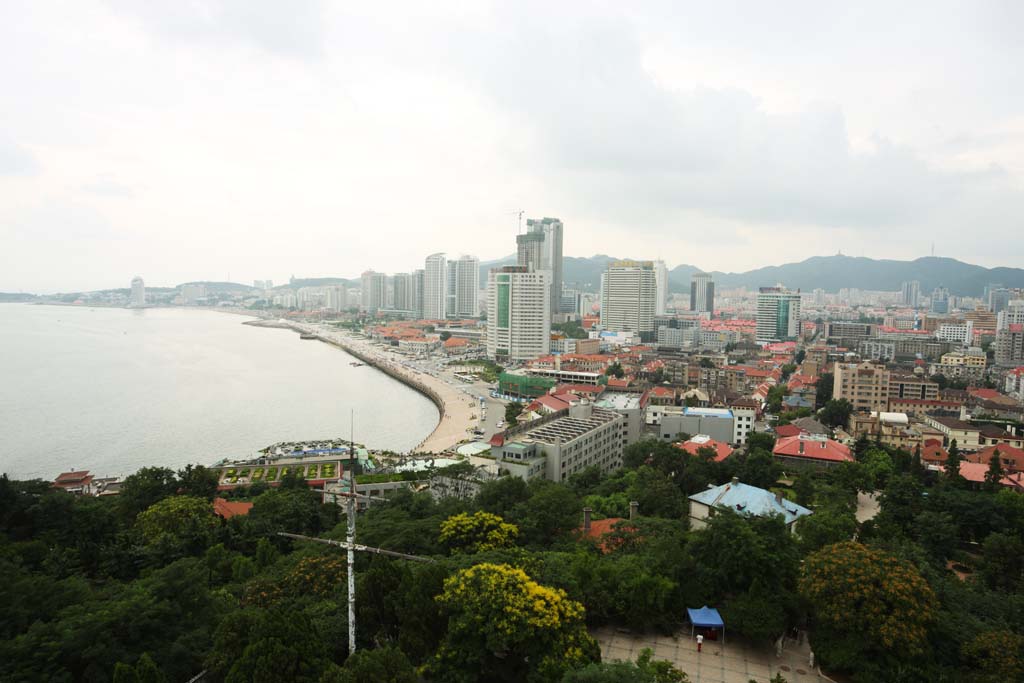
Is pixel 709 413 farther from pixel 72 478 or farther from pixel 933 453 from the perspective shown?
pixel 72 478

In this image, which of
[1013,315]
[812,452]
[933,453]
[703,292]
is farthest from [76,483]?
A: [703,292]

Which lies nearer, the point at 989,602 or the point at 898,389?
the point at 989,602

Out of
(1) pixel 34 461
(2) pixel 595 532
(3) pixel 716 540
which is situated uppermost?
(3) pixel 716 540

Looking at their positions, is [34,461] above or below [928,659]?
below

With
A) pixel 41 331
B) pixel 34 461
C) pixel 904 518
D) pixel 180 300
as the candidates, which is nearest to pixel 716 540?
pixel 904 518

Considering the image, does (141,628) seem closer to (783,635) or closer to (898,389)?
(783,635)

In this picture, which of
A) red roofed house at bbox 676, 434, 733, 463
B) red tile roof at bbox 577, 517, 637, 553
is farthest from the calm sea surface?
red tile roof at bbox 577, 517, 637, 553
